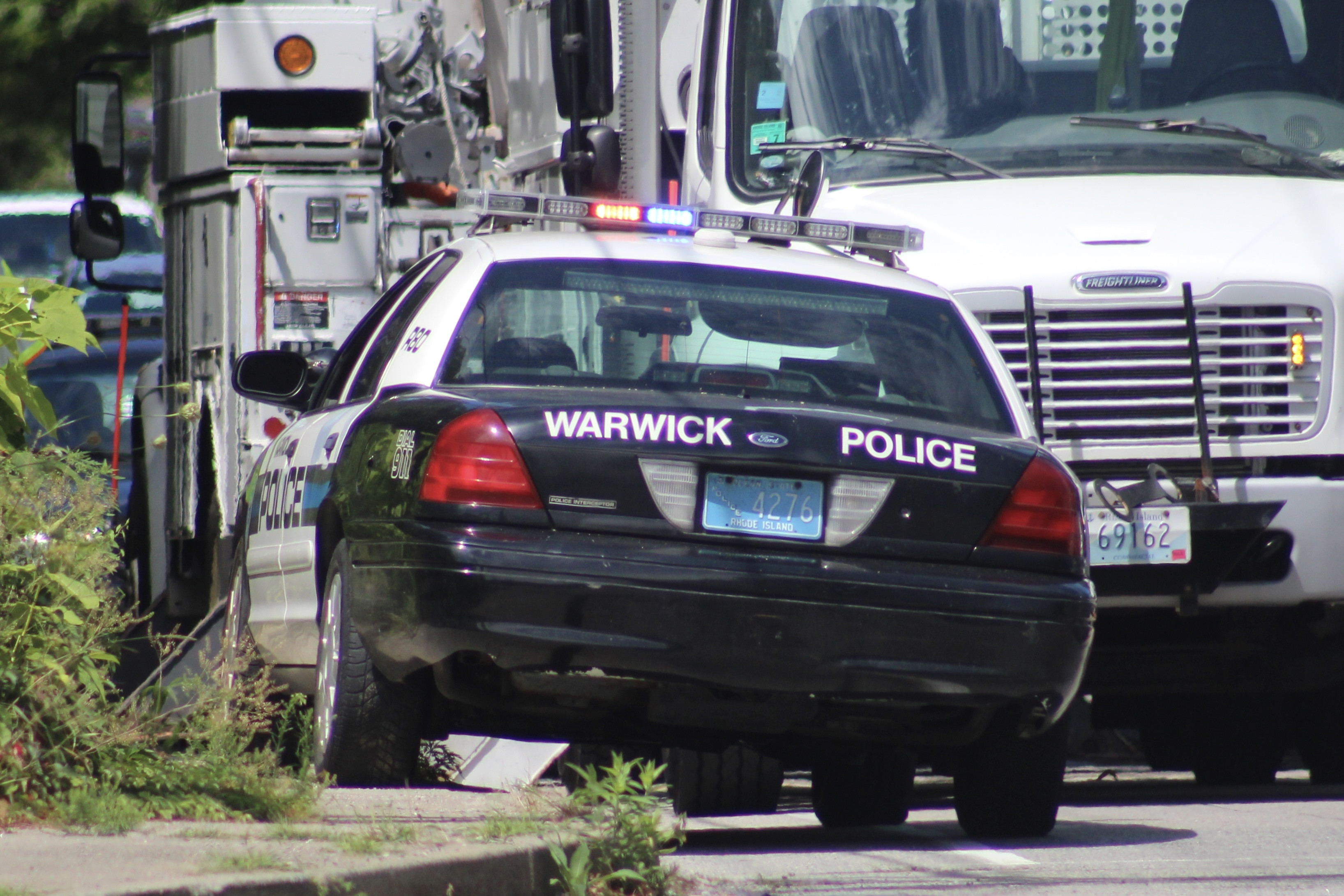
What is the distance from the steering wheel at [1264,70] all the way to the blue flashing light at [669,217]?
2937 mm

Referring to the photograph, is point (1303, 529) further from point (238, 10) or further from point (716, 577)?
point (238, 10)

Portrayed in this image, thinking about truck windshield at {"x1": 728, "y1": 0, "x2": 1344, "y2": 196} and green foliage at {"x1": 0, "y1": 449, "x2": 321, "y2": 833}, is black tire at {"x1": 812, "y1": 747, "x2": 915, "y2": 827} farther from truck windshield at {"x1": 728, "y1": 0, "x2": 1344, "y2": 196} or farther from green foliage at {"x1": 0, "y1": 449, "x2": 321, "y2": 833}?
truck windshield at {"x1": 728, "y1": 0, "x2": 1344, "y2": 196}

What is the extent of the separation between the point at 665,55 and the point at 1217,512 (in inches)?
181

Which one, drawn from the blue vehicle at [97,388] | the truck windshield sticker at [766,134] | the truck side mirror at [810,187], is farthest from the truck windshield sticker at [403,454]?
the blue vehicle at [97,388]

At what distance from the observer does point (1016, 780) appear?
6383 millimetres

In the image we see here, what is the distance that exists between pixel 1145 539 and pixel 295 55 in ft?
17.3

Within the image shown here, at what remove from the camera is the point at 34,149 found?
27.2 metres

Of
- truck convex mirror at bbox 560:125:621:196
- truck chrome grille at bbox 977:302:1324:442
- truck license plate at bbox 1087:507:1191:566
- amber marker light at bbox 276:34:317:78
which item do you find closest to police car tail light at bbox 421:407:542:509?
truck license plate at bbox 1087:507:1191:566

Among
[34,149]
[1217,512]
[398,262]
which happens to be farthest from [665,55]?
[34,149]

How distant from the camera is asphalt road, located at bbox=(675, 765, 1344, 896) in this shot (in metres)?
5.38

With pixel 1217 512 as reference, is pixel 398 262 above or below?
above

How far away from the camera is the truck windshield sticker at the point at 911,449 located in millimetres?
5617

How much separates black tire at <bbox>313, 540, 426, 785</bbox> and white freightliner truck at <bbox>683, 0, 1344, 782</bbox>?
8.21ft

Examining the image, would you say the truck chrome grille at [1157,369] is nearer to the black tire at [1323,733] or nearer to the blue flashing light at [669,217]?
the blue flashing light at [669,217]
